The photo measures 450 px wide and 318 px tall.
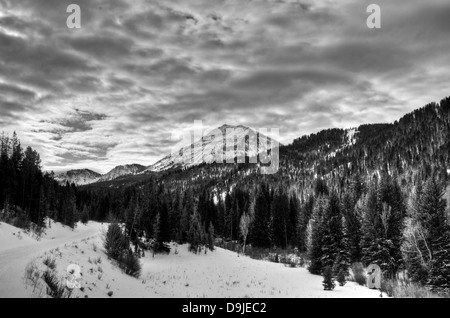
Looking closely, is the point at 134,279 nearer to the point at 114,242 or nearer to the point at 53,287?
the point at 114,242

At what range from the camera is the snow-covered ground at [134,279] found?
1159 cm

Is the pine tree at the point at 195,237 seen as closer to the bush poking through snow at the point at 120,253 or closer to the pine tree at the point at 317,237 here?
the pine tree at the point at 317,237

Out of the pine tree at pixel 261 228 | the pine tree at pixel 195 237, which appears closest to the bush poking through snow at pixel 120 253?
the pine tree at pixel 195 237

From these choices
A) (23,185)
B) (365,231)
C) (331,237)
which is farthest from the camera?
(23,185)

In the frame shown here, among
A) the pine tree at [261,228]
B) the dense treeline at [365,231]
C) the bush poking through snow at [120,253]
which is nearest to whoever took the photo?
the bush poking through snow at [120,253]

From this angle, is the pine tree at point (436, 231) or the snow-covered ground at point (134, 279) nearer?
the snow-covered ground at point (134, 279)

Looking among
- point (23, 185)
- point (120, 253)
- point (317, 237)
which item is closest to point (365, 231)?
point (317, 237)

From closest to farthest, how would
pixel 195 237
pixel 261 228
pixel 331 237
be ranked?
pixel 331 237
pixel 195 237
pixel 261 228

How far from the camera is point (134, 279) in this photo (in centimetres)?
1980

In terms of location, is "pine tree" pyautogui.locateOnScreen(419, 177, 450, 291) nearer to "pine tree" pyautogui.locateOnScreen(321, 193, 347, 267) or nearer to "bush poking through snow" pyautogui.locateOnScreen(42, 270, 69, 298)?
"pine tree" pyautogui.locateOnScreen(321, 193, 347, 267)

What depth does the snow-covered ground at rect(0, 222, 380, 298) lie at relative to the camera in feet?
38.0

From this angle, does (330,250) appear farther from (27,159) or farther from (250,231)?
(27,159)
